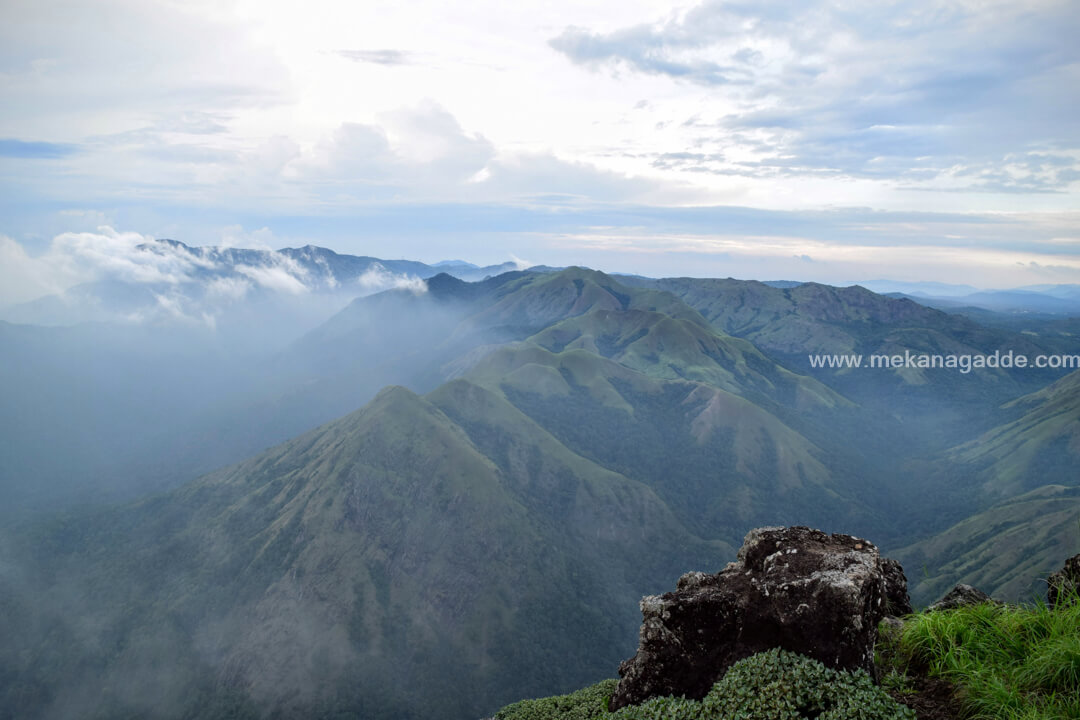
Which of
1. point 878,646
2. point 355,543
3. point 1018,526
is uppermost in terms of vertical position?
point 878,646

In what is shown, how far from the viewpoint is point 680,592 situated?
19.9 m

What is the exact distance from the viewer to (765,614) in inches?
669

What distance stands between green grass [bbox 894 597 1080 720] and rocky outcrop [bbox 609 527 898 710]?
1.54 meters

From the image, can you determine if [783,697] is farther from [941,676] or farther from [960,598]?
[960,598]

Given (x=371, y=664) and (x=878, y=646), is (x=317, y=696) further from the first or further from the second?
(x=878, y=646)

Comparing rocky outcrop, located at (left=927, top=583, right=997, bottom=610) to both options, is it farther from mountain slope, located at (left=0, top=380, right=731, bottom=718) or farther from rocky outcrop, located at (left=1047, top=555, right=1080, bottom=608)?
mountain slope, located at (left=0, top=380, right=731, bottom=718)

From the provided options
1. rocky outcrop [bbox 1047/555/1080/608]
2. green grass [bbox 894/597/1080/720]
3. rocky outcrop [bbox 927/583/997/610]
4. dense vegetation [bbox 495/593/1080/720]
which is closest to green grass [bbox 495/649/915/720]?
dense vegetation [bbox 495/593/1080/720]

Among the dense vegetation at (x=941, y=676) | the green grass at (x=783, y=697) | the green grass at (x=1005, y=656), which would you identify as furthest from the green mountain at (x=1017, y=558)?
the green grass at (x=783, y=697)

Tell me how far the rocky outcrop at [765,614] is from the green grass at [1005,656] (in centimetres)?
154

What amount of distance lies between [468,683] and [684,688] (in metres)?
184

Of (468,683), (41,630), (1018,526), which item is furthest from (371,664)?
(1018,526)

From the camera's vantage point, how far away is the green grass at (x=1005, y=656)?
12844 mm

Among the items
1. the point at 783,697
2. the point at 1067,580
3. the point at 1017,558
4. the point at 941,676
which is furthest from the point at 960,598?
the point at 1017,558

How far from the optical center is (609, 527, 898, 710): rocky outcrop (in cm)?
1560
